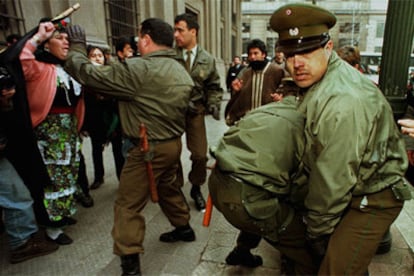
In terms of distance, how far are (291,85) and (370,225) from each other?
1447 mm

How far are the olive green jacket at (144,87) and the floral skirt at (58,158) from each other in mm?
753

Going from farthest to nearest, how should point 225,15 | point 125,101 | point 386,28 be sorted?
point 225,15, point 386,28, point 125,101

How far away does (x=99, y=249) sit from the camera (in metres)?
2.79

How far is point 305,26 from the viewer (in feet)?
4.85

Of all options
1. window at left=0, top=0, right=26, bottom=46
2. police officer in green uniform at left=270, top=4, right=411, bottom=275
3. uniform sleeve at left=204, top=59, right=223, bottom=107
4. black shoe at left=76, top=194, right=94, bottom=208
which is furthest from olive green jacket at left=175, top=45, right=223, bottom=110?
window at left=0, top=0, right=26, bottom=46

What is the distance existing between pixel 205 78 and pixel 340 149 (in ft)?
8.20

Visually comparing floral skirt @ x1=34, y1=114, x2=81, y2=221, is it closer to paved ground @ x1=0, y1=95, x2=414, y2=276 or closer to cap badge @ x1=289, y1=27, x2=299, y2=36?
paved ground @ x1=0, y1=95, x2=414, y2=276

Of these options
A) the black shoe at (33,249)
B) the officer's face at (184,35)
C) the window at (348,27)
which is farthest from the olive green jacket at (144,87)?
the window at (348,27)

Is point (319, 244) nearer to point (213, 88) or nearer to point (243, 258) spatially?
point (243, 258)

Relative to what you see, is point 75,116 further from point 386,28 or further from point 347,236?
point 386,28

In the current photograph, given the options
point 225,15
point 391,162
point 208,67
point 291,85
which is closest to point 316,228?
point 391,162

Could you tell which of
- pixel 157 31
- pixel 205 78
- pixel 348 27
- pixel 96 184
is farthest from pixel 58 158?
pixel 348 27

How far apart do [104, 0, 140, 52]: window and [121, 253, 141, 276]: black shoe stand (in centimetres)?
638

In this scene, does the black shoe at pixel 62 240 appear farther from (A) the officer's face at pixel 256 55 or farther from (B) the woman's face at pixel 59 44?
(A) the officer's face at pixel 256 55
